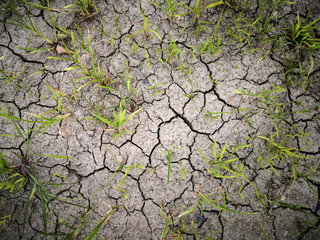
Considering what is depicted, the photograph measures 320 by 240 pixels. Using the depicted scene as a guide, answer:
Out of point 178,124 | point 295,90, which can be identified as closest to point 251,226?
point 178,124

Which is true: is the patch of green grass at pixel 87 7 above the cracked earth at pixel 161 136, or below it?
above

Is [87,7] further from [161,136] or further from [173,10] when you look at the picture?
[161,136]

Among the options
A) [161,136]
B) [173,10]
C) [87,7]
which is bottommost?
[161,136]

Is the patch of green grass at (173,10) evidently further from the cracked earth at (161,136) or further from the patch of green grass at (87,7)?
the patch of green grass at (87,7)

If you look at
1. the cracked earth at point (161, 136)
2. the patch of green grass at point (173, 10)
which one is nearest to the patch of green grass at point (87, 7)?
the cracked earth at point (161, 136)

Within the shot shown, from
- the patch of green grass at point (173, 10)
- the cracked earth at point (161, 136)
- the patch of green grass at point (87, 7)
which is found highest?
the patch of green grass at point (87, 7)

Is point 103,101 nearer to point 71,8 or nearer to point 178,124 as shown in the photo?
point 178,124

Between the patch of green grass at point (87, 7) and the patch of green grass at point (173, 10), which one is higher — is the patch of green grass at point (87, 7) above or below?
above

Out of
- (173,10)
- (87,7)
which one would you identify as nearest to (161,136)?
(173,10)
